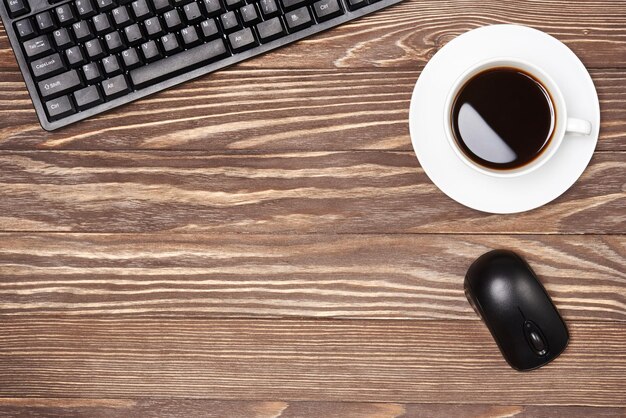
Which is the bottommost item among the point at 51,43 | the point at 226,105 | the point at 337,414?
the point at 337,414

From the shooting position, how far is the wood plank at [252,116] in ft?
2.43

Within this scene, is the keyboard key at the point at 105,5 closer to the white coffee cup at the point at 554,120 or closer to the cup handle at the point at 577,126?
the white coffee cup at the point at 554,120

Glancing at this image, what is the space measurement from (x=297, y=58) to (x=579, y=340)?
1.46 ft

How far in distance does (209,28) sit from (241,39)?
3cm

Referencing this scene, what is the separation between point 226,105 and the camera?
2.45 ft

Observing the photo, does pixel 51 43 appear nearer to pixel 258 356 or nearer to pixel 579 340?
pixel 258 356

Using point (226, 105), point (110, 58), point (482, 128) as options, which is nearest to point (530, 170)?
point (482, 128)

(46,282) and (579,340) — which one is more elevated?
(46,282)

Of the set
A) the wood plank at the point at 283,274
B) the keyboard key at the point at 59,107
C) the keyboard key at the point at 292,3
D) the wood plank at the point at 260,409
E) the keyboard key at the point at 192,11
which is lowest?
the wood plank at the point at 260,409

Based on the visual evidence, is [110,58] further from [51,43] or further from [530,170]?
[530,170]

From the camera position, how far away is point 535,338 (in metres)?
0.70

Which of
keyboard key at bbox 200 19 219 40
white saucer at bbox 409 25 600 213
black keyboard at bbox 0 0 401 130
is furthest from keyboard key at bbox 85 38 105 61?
white saucer at bbox 409 25 600 213

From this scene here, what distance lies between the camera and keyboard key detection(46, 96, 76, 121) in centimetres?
71

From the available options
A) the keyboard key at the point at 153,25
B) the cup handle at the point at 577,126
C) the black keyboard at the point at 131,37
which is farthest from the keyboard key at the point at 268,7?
the cup handle at the point at 577,126
